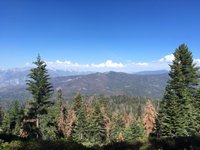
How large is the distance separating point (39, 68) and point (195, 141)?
35953 millimetres

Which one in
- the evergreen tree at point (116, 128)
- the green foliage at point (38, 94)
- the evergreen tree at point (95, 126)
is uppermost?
the green foliage at point (38, 94)

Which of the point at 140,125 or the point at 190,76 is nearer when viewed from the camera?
the point at 190,76

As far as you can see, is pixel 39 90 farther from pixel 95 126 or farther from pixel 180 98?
pixel 95 126

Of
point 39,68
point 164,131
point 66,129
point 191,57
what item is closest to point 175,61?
point 191,57

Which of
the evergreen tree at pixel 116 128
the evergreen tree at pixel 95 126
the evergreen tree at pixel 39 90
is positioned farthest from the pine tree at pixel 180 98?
the evergreen tree at pixel 116 128

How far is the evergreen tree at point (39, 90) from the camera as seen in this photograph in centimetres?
4581

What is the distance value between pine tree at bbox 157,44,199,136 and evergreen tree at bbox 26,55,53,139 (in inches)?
785

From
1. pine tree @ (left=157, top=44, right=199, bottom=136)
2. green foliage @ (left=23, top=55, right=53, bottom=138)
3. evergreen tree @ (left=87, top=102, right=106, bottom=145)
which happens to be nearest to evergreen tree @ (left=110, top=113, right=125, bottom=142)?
evergreen tree @ (left=87, top=102, right=106, bottom=145)

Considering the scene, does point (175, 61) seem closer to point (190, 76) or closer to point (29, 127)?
point (190, 76)

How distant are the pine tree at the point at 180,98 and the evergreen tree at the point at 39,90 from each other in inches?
785

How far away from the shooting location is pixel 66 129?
270 feet

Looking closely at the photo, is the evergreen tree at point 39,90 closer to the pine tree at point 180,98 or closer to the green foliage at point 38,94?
the green foliage at point 38,94

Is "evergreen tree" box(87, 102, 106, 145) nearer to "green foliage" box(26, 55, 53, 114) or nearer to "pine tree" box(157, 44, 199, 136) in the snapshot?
"green foliage" box(26, 55, 53, 114)

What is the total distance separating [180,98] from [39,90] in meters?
22.9
